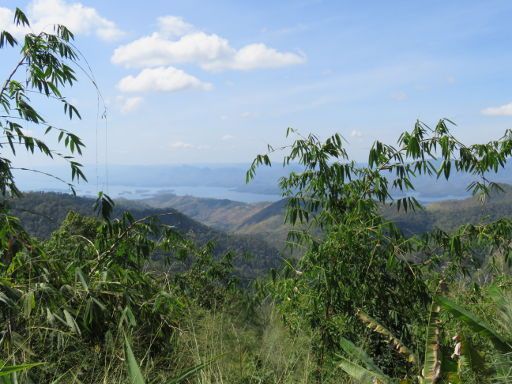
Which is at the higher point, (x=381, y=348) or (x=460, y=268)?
(x=460, y=268)

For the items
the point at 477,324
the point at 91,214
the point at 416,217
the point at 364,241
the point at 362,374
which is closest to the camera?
the point at 362,374

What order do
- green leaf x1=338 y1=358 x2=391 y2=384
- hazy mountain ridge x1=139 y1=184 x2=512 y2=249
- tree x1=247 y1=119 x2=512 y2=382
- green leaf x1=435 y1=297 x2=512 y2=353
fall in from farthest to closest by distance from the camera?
hazy mountain ridge x1=139 y1=184 x2=512 y2=249 < tree x1=247 y1=119 x2=512 y2=382 < green leaf x1=435 y1=297 x2=512 y2=353 < green leaf x1=338 y1=358 x2=391 y2=384

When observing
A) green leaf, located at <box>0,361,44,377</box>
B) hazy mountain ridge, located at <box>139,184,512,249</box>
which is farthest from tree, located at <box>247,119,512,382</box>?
hazy mountain ridge, located at <box>139,184,512,249</box>

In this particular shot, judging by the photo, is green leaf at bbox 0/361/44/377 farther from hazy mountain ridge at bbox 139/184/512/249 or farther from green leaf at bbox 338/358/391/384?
hazy mountain ridge at bbox 139/184/512/249

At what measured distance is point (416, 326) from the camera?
3949 mm

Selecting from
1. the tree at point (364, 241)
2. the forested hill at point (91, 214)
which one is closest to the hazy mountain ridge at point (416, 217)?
the forested hill at point (91, 214)

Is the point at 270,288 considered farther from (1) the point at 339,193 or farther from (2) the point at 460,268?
(2) the point at 460,268

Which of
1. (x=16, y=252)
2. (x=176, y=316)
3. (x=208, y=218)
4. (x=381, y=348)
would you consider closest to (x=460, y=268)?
(x=381, y=348)

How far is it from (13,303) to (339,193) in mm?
3397

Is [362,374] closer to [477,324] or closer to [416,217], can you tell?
[477,324]

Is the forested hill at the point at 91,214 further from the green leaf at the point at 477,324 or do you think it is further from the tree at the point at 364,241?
the green leaf at the point at 477,324

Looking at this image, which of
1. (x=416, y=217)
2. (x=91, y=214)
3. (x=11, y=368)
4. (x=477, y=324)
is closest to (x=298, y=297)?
(x=477, y=324)

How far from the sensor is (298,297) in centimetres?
394

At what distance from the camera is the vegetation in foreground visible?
2223 mm
